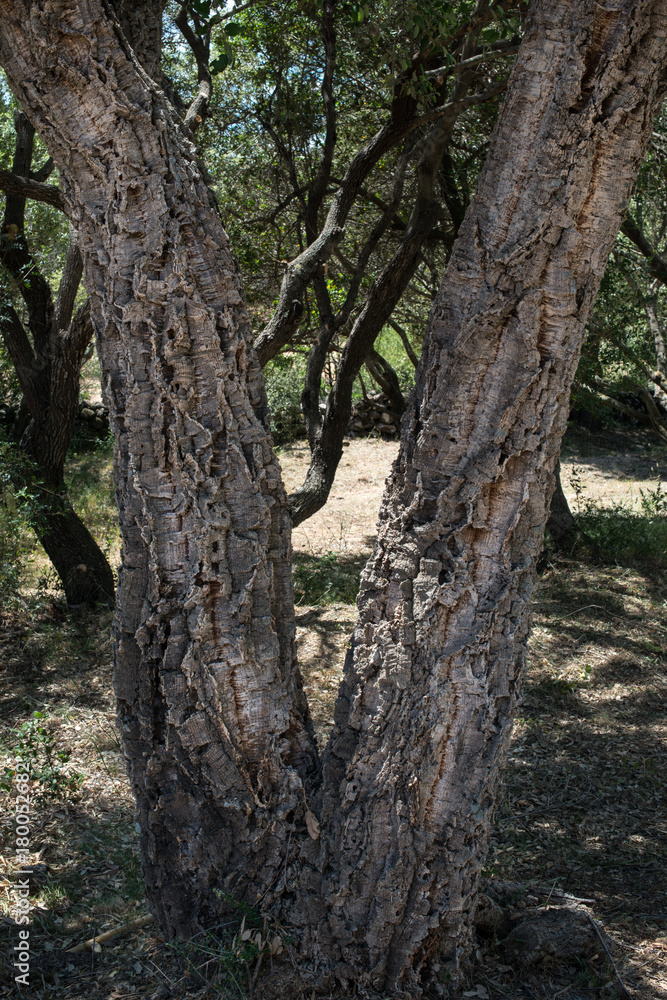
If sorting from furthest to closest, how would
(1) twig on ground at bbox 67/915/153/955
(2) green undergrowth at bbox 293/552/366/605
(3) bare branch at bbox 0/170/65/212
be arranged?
1. (2) green undergrowth at bbox 293/552/366/605
2. (3) bare branch at bbox 0/170/65/212
3. (1) twig on ground at bbox 67/915/153/955

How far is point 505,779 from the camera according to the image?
12.3 ft

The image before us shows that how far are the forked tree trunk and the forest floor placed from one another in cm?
40

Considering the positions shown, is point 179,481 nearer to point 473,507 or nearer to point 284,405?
point 473,507

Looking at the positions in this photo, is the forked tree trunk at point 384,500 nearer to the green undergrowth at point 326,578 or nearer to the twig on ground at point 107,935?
the twig on ground at point 107,935

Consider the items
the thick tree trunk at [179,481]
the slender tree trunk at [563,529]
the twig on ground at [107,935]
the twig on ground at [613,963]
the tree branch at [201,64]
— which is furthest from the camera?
the slender tree trunk at [563,529]

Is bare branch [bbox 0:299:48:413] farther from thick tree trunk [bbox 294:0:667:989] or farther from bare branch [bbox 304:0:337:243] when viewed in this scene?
thick tree trunk [bbox 294:0:667:989]

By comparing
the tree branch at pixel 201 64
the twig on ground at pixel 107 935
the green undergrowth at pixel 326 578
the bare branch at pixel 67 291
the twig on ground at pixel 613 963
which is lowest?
the twig on ground at pixel 107 935

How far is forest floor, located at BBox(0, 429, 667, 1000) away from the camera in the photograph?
2354 mm

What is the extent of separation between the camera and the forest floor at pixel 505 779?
2354 mm

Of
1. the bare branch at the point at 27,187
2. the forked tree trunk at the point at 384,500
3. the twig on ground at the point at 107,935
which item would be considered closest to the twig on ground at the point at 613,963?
the forked tree trunk at the point at 384,500

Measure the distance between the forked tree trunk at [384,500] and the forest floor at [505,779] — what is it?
1.32ft

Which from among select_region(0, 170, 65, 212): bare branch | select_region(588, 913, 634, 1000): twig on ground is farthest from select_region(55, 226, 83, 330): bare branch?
select_region(588, 913, 634, 1000): twig on ground

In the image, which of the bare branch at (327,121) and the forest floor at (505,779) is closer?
the forest floor at (505,779)

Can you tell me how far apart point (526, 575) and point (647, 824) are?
6.50 ft
